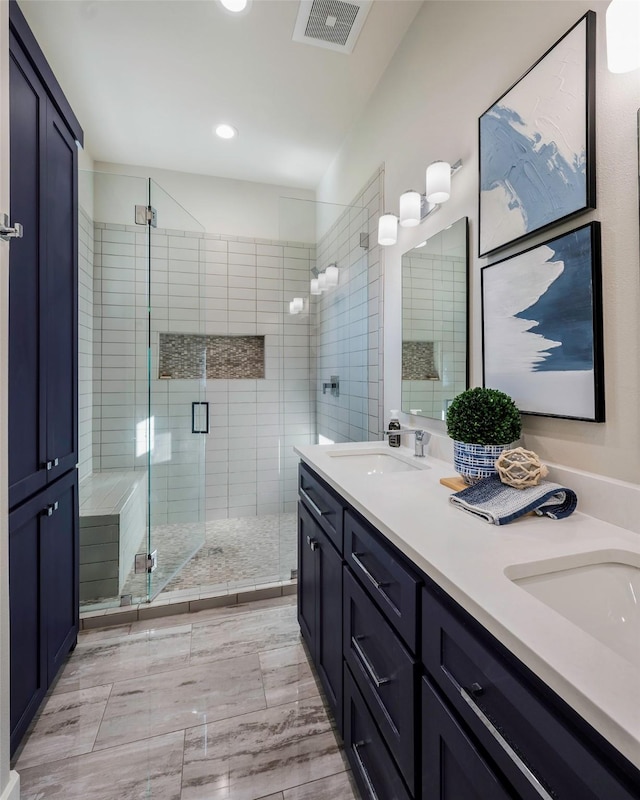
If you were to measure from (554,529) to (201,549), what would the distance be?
98.8 inches

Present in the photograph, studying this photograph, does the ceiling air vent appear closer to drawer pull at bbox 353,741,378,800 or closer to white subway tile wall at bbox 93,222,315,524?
white subway tile wall at bbox 93,222,315,524

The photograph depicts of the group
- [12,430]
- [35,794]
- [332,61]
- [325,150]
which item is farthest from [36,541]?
[325,150]

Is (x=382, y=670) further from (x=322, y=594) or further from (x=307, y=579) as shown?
(x=307, y=579)

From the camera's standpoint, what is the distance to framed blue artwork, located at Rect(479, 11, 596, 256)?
0.99m

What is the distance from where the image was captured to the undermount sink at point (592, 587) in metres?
0.70

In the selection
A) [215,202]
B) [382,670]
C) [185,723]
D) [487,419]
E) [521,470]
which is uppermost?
[215,202]

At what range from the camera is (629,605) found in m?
0.73

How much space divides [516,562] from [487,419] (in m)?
0.53

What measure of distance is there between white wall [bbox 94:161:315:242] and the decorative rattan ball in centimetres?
274

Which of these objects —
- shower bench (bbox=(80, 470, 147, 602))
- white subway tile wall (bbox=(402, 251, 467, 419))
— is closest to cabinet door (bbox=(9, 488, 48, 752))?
shower bench (bbox=(80, 470, 147, 602))

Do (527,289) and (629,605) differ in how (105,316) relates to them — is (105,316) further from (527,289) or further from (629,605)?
(629,605)

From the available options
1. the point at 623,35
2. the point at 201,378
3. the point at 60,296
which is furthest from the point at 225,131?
the point at 623,35

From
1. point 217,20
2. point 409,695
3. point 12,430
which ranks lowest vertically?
point 409,695

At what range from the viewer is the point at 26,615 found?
4.29 ft
